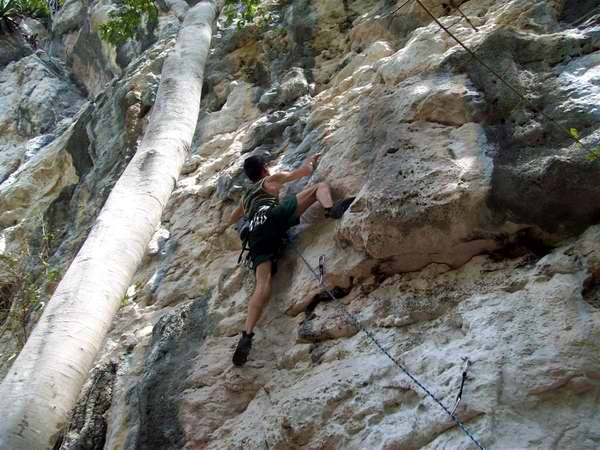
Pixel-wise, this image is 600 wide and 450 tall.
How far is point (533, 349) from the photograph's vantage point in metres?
2.82

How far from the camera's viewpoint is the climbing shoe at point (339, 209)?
4.19 m

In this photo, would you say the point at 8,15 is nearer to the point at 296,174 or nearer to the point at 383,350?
the point at 296,174

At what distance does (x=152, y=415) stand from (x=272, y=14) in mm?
5758

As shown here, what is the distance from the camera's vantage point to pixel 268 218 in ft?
14.5

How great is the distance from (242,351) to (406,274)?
1109 millimetres

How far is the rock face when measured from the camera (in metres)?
2.86

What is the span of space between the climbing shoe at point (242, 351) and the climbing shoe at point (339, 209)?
0.94 meters

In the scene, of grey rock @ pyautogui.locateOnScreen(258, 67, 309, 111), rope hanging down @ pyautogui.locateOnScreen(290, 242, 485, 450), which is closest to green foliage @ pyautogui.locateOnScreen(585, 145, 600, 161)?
rope hanging down @ pyautogui.locateOnScreen(290, 242, 485, 450)

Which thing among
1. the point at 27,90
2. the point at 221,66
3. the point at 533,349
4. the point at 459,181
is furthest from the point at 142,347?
the point at 27,90

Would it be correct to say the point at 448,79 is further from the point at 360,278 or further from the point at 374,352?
the point at 374,352

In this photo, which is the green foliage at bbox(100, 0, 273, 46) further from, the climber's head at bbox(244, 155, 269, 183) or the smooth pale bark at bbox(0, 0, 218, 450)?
the climber's head at bbox(244, 155, 269, 183)

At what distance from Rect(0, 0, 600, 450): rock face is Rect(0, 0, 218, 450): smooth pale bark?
0.72ft

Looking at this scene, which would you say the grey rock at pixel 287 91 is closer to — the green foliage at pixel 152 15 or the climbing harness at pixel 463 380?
the green foliage at pixel 152 15

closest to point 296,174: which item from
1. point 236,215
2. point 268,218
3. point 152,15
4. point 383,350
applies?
point 268,218
